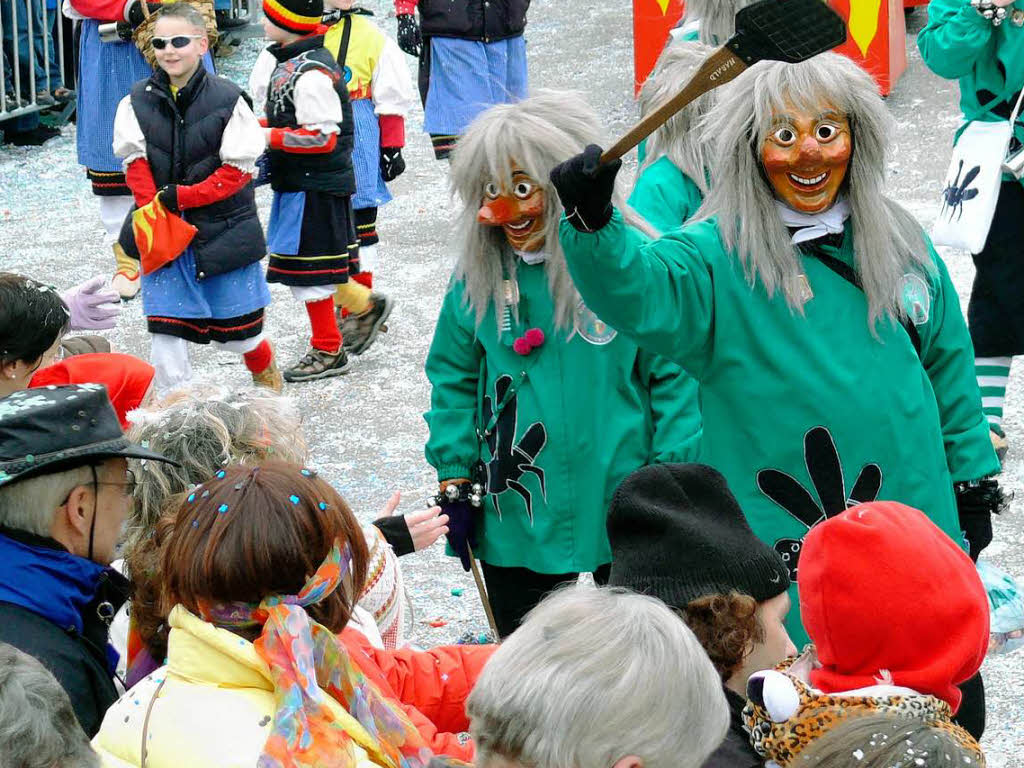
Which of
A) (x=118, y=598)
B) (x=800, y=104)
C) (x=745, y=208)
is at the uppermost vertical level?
(x=800, y=104)

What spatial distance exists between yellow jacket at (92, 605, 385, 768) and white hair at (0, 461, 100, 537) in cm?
48

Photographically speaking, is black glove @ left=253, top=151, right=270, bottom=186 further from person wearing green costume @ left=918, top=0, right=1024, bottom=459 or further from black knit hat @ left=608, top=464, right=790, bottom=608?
black knit hat @ left=608, top=464, right=790, bottom=608

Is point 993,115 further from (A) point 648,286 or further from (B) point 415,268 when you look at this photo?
(B) point 415,268

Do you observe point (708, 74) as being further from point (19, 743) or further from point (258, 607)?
point (19, 743)

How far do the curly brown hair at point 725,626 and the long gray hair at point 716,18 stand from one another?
108 inches

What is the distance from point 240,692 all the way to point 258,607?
127 mm

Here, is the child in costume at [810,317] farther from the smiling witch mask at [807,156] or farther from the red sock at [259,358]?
the red sock at [259,358]

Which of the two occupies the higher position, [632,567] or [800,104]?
[800,104]

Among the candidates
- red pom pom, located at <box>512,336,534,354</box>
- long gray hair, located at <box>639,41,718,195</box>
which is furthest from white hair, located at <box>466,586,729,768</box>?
long gray hair, located at <box>639,41,718,195</box>

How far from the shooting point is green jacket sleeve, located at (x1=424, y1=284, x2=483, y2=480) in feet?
11.6

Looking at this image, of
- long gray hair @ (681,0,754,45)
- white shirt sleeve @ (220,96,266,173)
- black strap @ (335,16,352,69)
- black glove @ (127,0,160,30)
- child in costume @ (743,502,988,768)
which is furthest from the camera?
black glove @ (127,0,160,30)

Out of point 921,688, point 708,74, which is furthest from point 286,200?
point 921,688

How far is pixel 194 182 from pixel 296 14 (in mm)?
912

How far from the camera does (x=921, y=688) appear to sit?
209cm
